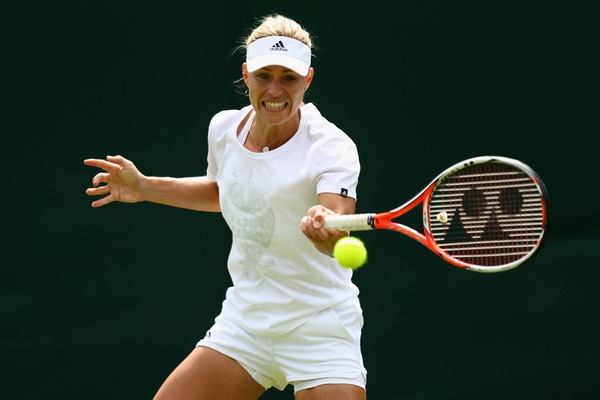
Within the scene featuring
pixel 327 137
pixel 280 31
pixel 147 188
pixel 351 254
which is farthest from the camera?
pixel 147 188

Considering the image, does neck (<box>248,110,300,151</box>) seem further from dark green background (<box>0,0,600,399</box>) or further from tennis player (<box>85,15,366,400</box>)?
dark green background (<box>0,0,600,399</box>)

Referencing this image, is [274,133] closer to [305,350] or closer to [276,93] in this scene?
[276,93]

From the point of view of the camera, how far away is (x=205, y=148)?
4.30 meters

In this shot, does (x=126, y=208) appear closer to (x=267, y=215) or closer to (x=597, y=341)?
(x=267, y=215)

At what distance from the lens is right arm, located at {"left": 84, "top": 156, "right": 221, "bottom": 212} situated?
117 inches

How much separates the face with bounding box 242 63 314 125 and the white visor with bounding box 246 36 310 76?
1.1 inches

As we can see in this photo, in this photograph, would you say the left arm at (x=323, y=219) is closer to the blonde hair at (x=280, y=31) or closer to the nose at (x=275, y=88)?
the nose at (x=275, y=88)

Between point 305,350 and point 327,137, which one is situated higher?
point 327,137

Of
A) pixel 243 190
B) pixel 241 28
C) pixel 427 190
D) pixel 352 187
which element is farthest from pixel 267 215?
pixel 241 28

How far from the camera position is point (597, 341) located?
12.6 feet

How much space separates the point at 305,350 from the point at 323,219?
0.49m

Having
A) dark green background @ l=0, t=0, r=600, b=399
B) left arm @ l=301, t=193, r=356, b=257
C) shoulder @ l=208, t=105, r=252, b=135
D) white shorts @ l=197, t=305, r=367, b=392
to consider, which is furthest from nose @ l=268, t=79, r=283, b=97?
Result: dark green background @ l=0, t=0, r=600, b=399

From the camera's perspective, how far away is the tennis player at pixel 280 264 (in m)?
2.59

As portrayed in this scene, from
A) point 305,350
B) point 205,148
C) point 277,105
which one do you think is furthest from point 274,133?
point 205,148
